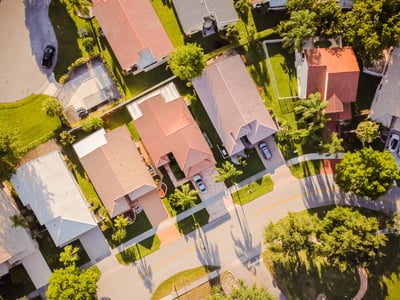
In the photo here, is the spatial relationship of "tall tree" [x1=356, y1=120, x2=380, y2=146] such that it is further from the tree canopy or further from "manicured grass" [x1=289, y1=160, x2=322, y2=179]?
the tree canopy

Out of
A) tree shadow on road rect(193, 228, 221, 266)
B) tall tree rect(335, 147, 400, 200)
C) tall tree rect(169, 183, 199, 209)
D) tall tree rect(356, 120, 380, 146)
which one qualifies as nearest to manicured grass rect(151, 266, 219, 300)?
tree shadow on road rect(193, 228, 221, 266)

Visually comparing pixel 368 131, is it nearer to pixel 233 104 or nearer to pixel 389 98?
pixel 389 98

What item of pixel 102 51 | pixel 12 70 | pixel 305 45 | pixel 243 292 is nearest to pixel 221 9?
pixel 305 45

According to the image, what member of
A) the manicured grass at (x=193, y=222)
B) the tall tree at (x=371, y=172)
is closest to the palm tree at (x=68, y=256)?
the manicured grass at (x=193, y=222)

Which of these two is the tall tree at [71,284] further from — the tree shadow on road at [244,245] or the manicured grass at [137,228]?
the tree shadow on road at [244,245]

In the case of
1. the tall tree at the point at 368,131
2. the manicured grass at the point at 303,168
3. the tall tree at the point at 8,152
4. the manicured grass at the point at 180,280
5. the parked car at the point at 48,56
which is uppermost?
the parked car at the point at 48,56

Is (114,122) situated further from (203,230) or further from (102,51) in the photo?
(203,230)

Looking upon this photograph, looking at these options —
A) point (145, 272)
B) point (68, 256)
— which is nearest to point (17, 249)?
point (68, 256)
